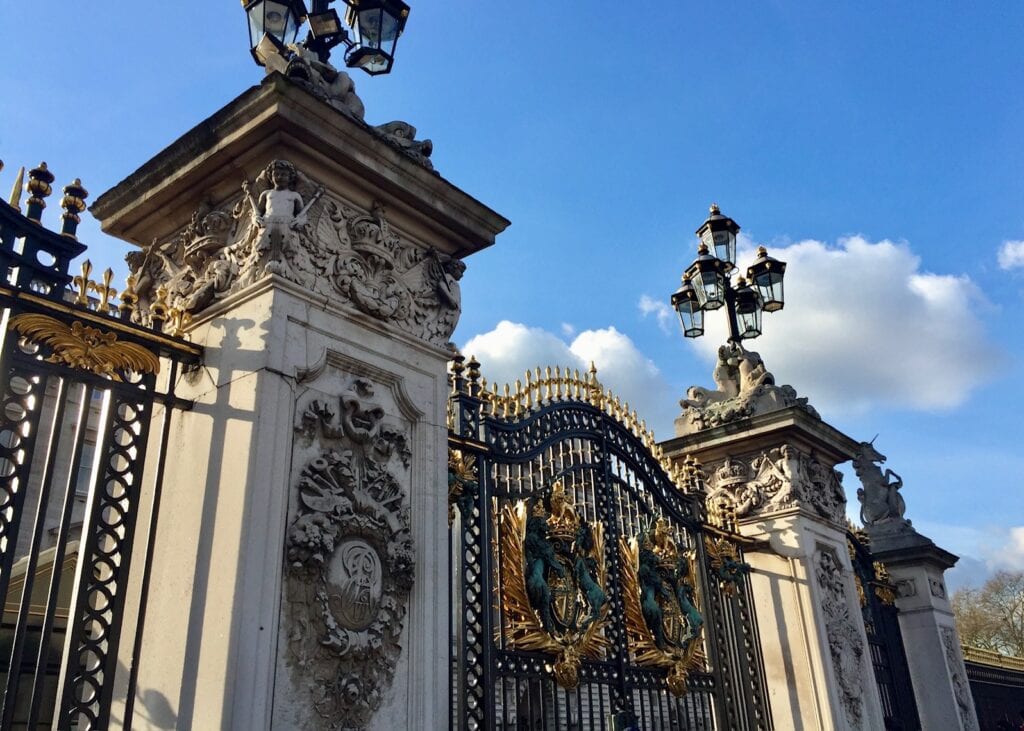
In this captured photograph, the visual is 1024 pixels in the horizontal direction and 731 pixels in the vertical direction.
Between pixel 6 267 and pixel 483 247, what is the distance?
8.92 ft

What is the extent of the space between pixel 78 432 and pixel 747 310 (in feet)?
23.8

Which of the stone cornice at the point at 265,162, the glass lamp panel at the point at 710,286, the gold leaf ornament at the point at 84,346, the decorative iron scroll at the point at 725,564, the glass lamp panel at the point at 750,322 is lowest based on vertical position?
the decorative iron scroll at the point at 725,564

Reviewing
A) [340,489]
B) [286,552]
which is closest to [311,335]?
[340,489]

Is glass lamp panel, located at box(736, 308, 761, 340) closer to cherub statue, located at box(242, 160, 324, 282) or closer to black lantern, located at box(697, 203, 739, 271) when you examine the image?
black lantern, located at box(697, 203, 739, 271)

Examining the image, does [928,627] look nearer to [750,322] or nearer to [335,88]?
[750,322]

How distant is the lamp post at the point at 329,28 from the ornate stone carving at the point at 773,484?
18.4ft

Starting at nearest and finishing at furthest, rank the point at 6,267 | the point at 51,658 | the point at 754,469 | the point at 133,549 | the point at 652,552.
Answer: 1. the point at 6,267
2. the point at 133,549
3. the point at 51,658
4. the point at 652,552
5. the point at 754,469

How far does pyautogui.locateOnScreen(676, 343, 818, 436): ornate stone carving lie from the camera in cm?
928

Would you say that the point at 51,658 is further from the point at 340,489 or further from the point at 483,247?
the point at 483,247

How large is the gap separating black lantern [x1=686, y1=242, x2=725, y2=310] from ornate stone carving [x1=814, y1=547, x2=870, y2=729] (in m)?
2.74

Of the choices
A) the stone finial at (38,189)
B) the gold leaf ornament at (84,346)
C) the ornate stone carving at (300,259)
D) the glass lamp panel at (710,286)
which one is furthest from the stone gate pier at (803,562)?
the stone finial at (38,189)

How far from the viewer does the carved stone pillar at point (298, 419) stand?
400cm

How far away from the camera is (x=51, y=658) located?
521cm

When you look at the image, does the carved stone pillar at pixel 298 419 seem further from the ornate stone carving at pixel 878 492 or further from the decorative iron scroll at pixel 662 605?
the ornate stone carving at pixel 878 492
